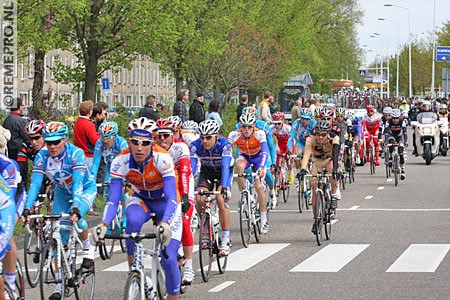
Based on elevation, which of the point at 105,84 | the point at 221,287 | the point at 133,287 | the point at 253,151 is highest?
the point at 105,84

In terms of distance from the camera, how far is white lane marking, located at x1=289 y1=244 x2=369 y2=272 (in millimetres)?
12781

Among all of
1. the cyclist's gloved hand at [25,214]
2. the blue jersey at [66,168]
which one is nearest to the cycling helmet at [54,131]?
the blue jersey at [66,168]

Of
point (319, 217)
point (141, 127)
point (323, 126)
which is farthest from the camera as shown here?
point (323, 126)

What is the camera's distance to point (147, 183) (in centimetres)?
877

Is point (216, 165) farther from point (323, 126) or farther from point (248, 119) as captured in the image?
point (323, 126)

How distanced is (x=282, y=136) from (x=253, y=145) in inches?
259

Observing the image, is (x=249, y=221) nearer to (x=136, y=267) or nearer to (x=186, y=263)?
(x=186, y=263)

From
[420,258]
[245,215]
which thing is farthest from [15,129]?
[420,258]

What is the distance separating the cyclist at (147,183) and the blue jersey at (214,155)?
404cm

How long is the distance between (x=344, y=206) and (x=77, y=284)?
11891 millimetres

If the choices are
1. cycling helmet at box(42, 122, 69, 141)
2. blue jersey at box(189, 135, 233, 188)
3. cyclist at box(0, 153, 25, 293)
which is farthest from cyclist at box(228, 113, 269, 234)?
cyclist at box(0, 153, 25, 293)

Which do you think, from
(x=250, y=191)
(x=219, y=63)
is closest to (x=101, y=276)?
(x=250, y=191)

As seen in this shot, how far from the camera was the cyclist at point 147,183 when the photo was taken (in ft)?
27.6

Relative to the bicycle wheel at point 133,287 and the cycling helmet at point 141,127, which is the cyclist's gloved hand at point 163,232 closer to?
the bicycle wheel at point 133,287
